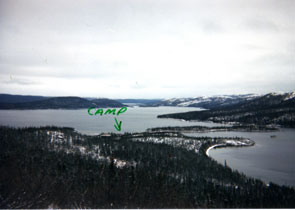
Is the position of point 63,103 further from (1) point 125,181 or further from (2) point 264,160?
(1) point 125,181

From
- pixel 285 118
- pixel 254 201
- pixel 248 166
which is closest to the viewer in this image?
pixel 254 201

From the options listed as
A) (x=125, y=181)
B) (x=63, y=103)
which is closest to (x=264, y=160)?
(x=125, y=181)

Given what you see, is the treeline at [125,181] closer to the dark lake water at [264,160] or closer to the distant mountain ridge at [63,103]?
the dark lake water at [264,160]

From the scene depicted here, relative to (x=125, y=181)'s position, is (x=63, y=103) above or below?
above

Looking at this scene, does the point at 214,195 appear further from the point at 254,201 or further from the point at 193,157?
the point at 193,157

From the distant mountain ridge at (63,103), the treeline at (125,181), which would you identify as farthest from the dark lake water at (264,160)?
the distant mountain ridge at (63,103)

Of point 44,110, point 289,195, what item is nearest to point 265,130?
point 289,195

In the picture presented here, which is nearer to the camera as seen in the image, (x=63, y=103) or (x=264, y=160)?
(x=264, y=160)

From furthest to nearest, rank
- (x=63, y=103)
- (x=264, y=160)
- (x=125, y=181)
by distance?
(x=63, y=103) < (x=264, y=160) < (x=125, y=181)

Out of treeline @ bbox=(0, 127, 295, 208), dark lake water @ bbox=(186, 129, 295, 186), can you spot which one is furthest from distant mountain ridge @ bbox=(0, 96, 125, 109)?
dark lake water @ bbox=(186, 129, 295, 186)
